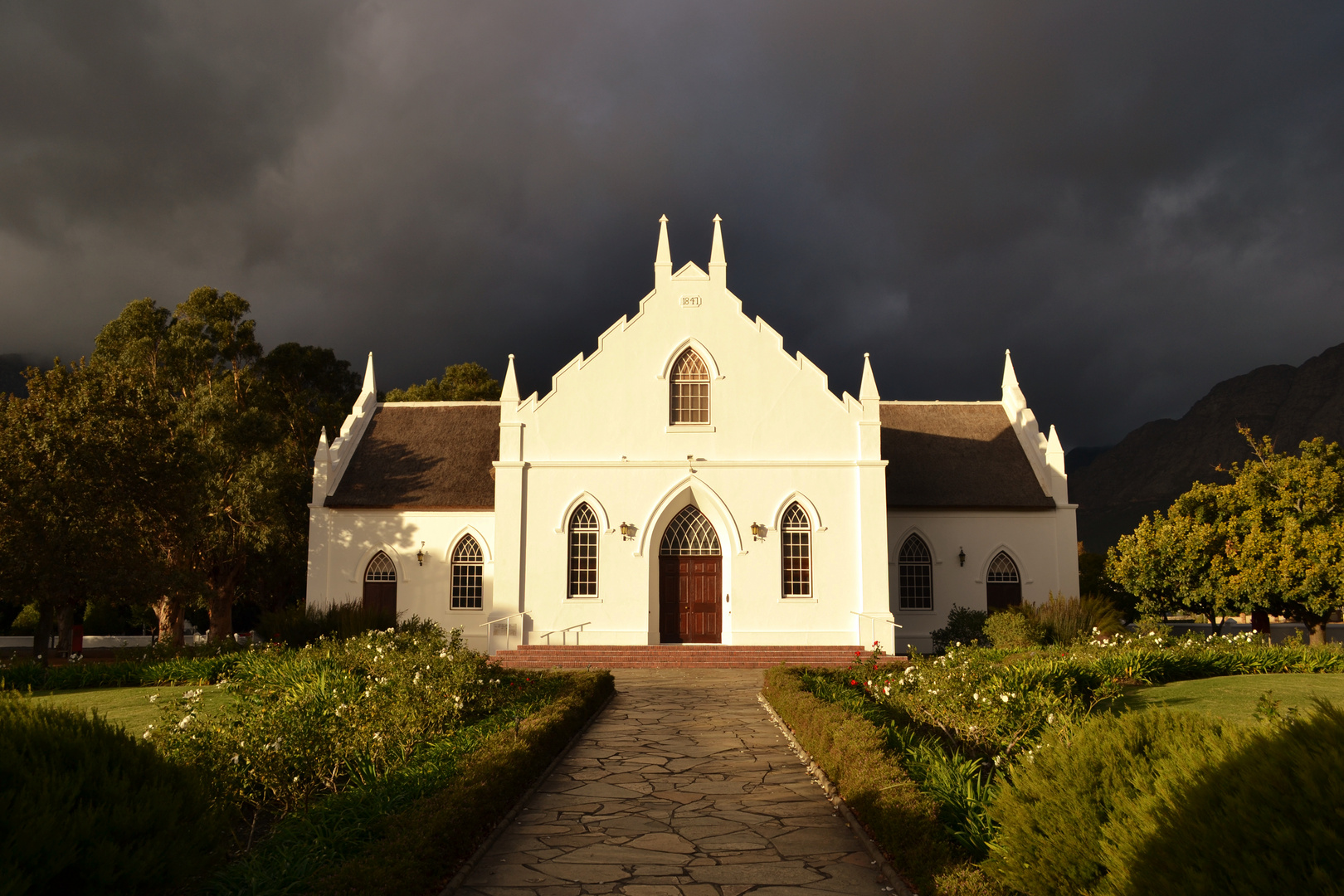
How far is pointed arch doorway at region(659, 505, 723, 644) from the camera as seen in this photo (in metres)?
25.5

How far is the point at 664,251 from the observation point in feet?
87.2

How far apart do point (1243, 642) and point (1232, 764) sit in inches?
655

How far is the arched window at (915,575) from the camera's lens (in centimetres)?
2825

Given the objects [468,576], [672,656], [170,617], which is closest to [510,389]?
[468,576]

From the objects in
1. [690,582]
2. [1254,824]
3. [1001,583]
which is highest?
[690,582]

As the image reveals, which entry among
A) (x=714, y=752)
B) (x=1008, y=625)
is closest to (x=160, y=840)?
(x=714, y=752)

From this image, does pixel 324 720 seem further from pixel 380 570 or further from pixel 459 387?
pixel 459 387

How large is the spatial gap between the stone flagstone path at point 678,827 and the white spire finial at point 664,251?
16823 mm

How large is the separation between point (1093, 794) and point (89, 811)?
539 cm

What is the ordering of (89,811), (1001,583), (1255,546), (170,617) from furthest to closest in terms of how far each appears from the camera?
(170,617) → (1001,583) → (1255,546) → (89,811)

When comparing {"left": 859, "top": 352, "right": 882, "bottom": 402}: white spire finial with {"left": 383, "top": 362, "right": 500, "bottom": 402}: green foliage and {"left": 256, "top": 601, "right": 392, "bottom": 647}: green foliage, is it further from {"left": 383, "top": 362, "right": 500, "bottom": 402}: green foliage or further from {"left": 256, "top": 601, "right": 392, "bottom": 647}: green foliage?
{"left": 383, "top": 362, "right": 500, "bottom": 402}: green foliage

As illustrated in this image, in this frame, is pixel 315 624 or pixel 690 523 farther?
pixel 690 523

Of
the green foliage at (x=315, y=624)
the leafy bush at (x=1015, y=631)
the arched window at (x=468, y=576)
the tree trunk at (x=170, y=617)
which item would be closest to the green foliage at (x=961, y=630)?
the leafy bush at (x=1015, y=631)

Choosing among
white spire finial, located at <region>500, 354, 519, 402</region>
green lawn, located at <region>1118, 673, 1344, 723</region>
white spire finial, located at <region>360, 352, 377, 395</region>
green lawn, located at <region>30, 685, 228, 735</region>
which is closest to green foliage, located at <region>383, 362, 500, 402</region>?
white spire finial, located at <region>360, 352, 377, 395</region>
